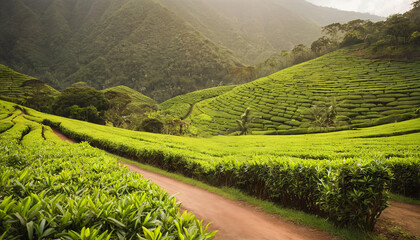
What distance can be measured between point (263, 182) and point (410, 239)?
12.8ft

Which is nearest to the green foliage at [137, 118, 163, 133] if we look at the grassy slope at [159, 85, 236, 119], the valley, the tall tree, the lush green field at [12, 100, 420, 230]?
the valley

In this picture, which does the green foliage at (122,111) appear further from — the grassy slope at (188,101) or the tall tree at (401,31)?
the tall tree at (401,31)

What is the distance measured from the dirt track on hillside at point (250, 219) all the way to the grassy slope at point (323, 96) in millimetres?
25940

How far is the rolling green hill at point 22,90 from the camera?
45344mm

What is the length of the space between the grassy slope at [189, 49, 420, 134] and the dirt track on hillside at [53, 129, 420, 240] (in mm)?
25940

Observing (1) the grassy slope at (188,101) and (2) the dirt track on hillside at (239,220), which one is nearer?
(2) the dirt track on hillside at (239,220)

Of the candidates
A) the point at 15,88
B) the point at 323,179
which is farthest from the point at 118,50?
the point at 323,179

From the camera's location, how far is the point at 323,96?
143 feet

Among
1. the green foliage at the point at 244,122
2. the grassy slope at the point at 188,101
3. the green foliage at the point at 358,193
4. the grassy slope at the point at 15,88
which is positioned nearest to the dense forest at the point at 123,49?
the grassy slope at the point at 188,101

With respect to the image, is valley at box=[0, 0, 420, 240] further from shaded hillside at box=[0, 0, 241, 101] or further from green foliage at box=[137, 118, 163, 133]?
shaded hillside at box=[0, 0, 241, 101]

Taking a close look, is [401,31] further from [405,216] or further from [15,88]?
[15,88]

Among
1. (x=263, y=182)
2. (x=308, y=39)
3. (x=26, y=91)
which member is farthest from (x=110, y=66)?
(x=308, y=39)

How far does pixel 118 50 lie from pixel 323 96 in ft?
406

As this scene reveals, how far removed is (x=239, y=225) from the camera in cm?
528
